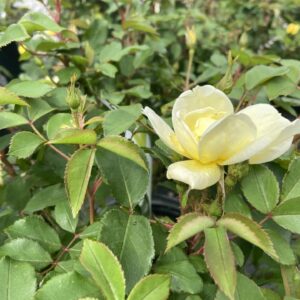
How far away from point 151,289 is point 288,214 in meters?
0.15

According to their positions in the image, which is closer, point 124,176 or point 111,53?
point 124,176

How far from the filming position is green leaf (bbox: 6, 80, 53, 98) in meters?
0.47

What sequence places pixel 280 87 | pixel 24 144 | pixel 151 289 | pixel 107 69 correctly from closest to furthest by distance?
pixel 151 289
pixel 24 144
pixel 280 87
pixel 107 69

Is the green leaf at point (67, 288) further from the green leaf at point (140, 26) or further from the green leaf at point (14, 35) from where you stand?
the green leaf at point (140, 26)

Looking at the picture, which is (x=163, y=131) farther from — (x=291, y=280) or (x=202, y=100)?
(x=291, y=280)

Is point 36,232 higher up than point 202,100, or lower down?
lower down

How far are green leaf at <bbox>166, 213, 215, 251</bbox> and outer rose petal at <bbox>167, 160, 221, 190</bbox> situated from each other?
0.08 ft

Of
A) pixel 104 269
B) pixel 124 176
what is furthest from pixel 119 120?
pixel 104 269

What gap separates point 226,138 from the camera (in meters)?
0.35

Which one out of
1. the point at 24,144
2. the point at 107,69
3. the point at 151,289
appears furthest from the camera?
the point at 107,69

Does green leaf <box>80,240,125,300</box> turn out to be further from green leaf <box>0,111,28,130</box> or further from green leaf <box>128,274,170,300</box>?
green leaf <box>0,111,28,130</box>

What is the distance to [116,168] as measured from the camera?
41 cm

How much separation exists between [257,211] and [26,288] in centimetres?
23

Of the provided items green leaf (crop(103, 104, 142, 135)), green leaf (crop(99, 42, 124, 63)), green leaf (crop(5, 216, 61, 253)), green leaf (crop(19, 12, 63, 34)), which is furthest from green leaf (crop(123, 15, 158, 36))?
green leaf (crop(5, 216, 61, 253))
